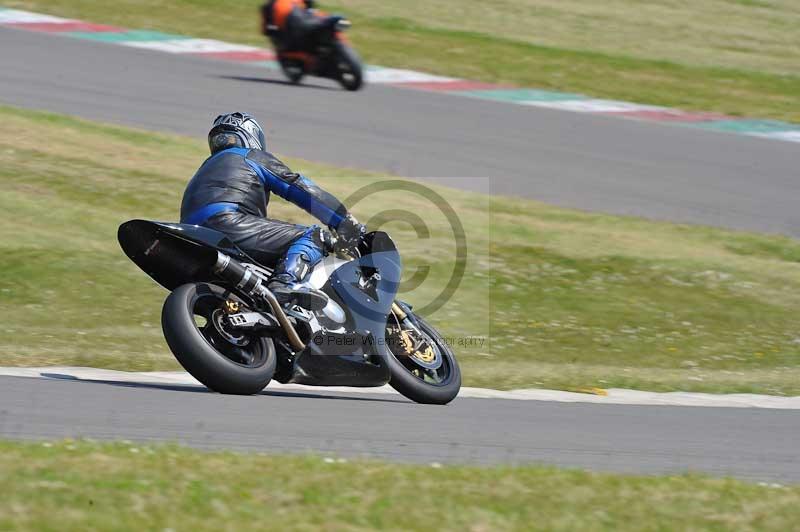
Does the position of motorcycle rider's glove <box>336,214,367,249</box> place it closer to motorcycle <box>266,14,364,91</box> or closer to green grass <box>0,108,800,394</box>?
green grass <box>0,108,800,394</box>

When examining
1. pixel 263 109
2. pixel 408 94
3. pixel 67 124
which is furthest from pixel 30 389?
pixel 408 94

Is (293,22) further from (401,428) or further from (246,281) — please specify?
(401,428)

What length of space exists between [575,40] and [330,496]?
2328 cm

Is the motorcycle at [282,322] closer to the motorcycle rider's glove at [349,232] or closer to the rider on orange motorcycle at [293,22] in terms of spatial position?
the motorcycle rider's glove at [349,232]

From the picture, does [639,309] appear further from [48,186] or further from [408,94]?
[408,94]

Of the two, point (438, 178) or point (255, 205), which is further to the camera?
point (438, 178)

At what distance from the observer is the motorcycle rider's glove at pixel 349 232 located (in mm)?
7348

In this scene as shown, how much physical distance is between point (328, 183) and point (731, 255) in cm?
485

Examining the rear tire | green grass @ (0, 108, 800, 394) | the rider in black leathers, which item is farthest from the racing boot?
the rear tire

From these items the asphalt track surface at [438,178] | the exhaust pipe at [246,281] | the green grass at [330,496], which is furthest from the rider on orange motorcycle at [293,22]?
the green grass at [330,496]

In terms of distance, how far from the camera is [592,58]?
81.5 feet

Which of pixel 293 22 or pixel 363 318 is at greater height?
pixel 293 22

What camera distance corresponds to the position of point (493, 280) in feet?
40.9

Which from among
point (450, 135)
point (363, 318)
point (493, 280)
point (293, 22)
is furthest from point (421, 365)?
point (293, 22)
